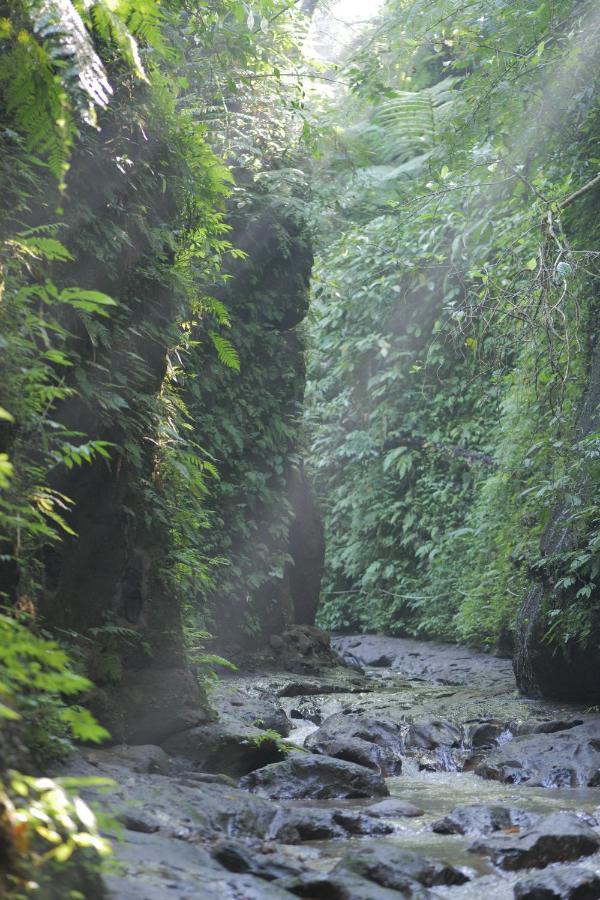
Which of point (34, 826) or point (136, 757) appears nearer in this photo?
point (34, 826)

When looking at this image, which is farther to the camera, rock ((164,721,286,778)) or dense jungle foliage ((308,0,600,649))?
dense jungle foliage ((308,0,600,649))

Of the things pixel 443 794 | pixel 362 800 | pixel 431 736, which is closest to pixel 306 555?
pixel 431 736

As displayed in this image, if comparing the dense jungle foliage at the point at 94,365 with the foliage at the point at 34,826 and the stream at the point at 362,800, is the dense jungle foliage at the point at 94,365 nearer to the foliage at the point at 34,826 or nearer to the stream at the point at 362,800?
the foliage at the point at 34,826

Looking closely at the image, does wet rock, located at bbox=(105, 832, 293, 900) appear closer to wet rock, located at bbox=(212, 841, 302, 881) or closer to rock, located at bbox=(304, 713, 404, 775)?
wet rock, located at bbox=(212, 841, 302, 881)

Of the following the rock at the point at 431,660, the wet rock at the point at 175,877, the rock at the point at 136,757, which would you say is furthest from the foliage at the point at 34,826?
the rock at the point at 431,660

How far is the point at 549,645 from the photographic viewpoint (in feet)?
26.0

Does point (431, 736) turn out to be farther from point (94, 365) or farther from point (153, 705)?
point (94, 365)

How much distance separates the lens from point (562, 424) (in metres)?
9.10

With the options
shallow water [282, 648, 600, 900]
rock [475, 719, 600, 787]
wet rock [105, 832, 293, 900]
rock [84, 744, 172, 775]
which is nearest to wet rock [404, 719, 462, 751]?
shallow water [282, 648, 600, 900]

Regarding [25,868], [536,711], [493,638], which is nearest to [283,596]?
[493,638]

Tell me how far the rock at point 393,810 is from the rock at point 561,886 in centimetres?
144

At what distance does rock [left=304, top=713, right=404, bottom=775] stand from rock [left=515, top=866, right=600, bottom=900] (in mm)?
2981

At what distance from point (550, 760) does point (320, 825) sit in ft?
8.07

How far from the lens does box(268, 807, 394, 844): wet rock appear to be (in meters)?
4.40
